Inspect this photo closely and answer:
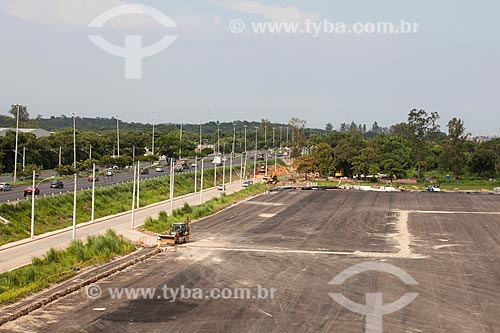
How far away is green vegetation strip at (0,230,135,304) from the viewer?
29.9 metres

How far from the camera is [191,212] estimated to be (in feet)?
208

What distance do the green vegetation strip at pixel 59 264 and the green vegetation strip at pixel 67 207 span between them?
736cm

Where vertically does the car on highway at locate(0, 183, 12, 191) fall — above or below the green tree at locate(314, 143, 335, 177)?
below

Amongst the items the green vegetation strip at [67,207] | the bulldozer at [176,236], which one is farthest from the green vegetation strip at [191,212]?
the green vegetation strip at [67,207]

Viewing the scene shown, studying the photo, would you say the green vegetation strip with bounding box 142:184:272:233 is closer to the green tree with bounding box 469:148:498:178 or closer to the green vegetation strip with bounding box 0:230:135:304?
the green vegetation strip with bounding box 0:230:135:304

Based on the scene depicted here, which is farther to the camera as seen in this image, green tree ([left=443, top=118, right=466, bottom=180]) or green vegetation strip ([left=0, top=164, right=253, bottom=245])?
green tree ([left=443, top=118, right=466, bottom=180])

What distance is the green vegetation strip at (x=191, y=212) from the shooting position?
2088 inches

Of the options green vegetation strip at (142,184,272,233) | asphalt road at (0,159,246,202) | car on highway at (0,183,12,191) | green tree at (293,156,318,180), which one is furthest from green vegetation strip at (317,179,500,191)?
car on highway at (0,183,12,191)

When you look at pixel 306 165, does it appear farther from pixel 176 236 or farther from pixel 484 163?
pixel 176 236

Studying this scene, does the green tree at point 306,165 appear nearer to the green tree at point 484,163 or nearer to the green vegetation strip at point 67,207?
the green vegetation strip at point 67,207

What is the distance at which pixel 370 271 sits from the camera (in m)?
37.0

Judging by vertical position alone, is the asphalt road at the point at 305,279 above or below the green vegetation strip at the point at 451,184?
above

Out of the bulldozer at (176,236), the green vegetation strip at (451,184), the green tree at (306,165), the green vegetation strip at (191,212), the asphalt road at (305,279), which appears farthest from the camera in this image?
the green tree at (306,165)

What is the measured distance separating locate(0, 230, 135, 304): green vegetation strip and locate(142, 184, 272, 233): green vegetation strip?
865 cm
